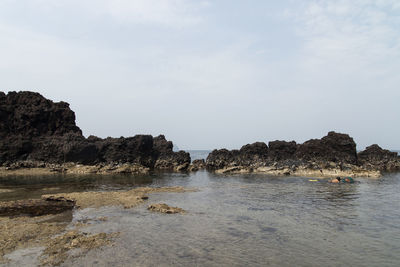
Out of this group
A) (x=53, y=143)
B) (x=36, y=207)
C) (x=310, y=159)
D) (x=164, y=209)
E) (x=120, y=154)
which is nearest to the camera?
(x=36, y=207)

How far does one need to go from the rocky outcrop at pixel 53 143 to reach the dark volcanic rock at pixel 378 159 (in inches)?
1728

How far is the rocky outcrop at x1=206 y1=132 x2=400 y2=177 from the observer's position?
1955 inches

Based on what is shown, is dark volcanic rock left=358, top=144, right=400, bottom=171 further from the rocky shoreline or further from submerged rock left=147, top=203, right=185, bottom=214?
submerged rock left=147, top=203, right=185, bottom=214

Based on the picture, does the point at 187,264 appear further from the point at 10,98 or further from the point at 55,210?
the point at 10,98

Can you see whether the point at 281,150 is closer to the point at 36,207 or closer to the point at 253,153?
the point at 253,153

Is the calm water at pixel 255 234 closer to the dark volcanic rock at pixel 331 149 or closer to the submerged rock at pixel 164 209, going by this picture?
the submerged rock at pixel 164 209

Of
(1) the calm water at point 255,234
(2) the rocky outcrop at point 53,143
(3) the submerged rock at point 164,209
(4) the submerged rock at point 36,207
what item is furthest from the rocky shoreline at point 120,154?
(3) the submerged rock at point 164,209

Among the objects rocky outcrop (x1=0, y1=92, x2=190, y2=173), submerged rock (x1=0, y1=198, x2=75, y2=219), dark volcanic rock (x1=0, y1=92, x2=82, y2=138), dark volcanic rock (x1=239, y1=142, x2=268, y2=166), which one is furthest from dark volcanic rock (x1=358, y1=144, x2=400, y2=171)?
dark volcanic rock (x1=0, y1=92, x2=82, y2=138)

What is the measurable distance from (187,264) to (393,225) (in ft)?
42.6

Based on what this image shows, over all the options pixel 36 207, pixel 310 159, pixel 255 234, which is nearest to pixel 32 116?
pixel 36 207

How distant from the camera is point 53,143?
5906cm

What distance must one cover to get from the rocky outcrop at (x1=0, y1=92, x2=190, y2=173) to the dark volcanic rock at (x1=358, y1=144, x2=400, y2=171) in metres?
43.9

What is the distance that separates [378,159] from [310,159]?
2202cm

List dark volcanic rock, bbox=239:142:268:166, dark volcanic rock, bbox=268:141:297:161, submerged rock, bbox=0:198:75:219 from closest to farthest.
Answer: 1. submerged rock, bbox=0:198:75:219
2. dark volcanic rock, bbox=268:141:297:161
3. dark volcanic rock, bbox=239:142:268:166
